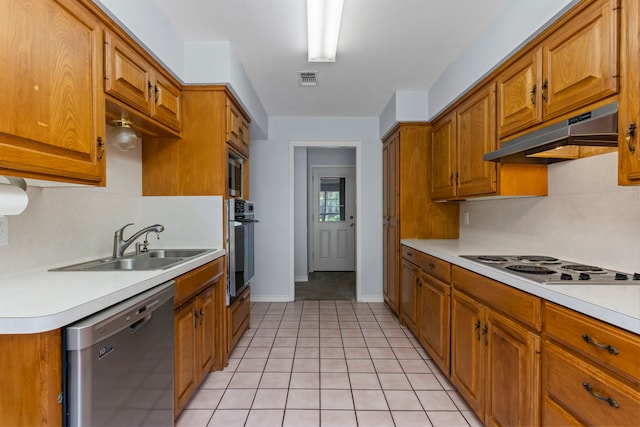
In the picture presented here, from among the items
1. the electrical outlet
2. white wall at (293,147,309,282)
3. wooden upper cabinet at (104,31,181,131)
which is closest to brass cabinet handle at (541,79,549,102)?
wooden upper cabinet at (104,31,181,131)

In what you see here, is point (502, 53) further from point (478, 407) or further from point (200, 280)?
point (200, 280)

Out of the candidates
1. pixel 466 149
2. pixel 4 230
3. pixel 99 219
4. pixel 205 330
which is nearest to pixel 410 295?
pixel 466 149

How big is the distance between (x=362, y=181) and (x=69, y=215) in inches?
124

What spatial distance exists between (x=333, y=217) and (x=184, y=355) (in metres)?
4.74

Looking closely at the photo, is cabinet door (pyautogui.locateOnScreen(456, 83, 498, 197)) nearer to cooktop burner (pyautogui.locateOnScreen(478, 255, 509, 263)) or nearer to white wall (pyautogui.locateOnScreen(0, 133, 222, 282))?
cooktop burner (pyautogui.locateOnScreen(478, 255, 509, 263))

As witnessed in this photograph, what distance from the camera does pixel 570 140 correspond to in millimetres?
1422

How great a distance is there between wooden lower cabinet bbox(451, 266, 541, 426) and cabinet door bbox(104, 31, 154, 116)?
214 cm

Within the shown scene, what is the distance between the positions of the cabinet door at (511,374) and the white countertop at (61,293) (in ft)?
5.27

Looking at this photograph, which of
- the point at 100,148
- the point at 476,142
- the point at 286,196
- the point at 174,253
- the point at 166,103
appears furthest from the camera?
the point at 286,196

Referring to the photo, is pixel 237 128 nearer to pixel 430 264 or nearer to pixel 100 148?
pixel 100 148

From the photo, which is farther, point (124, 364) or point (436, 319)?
point (436, 319)

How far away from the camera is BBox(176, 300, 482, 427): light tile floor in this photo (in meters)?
1.82

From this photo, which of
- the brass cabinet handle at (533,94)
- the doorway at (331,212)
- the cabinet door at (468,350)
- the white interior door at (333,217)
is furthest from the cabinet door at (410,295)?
the white interior door at (333,217)

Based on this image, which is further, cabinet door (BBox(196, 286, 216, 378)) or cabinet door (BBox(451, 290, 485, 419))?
cabinet door (BBox(196, 286, 216, 378))
